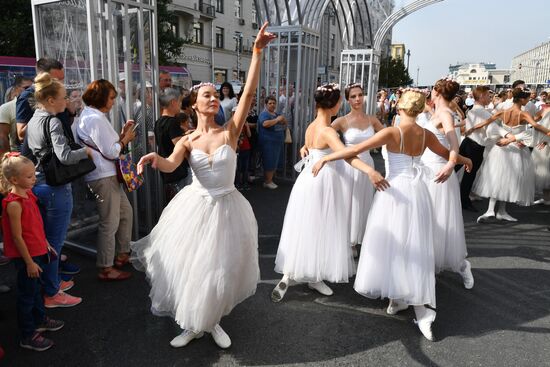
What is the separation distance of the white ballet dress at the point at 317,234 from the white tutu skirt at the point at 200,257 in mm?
811

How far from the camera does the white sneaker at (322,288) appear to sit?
12.8 feet

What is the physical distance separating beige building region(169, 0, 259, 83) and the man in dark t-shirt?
2783 centimetres

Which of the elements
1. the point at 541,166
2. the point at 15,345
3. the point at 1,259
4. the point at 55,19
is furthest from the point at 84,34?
the point at 541,166

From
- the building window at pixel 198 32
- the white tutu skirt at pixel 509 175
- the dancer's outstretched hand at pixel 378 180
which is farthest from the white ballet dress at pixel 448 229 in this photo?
the building window at pixel 198 32

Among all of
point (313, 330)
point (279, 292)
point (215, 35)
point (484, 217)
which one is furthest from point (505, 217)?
point (215, 35)

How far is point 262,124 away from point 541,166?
5077mm

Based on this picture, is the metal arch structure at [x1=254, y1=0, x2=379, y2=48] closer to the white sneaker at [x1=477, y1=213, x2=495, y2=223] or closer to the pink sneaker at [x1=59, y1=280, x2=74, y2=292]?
the white sneaker at [x1=477, y1=213, x2=495, y2=223]

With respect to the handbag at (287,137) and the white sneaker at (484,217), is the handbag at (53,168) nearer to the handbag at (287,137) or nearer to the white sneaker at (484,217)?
the handbag at (287,137)

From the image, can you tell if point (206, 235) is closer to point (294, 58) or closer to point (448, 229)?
point (448, 229)

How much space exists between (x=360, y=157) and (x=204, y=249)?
260cm

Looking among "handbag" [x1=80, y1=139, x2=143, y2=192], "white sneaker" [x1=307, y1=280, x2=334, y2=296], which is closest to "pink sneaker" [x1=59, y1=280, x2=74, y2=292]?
"handbag" [x1=80, y1=139, x2=143, y2=192]

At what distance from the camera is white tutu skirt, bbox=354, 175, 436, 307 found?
10.5 feet

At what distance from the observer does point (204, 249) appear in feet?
9.18

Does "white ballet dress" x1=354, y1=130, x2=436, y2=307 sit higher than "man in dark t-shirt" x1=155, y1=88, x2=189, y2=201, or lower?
lower
